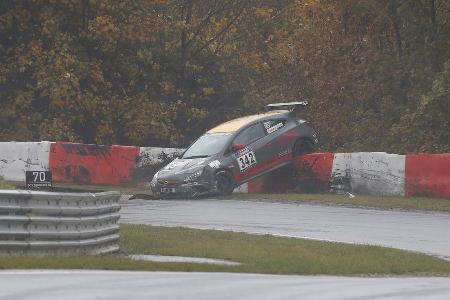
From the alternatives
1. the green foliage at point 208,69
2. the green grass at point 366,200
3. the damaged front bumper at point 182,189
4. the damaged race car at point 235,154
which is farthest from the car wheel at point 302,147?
the green foliage at point 208,69

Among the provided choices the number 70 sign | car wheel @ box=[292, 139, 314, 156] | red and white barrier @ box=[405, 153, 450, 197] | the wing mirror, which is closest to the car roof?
the wing mirror

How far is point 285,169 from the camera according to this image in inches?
1092

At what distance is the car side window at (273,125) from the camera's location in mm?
27531

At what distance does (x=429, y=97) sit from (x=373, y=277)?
1894 centimetres

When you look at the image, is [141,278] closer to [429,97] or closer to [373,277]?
[373,277]

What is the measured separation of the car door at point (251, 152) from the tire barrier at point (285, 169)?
2.34ft

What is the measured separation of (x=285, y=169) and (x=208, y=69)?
11.9 meters

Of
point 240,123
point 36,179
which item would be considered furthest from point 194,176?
point 36,179

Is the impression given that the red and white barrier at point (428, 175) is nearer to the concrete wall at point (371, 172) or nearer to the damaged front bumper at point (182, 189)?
the concrete wall at point (371, 172)

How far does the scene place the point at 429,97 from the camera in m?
31.2

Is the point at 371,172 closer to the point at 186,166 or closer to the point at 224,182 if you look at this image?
the point at 224,182

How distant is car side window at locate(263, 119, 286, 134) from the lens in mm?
27531

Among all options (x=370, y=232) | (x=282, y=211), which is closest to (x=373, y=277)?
(x=370, y=232)

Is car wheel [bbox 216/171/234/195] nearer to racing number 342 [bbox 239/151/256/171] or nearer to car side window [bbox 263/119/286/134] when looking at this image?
racing number 342 [bbox 239/151/256/171]
